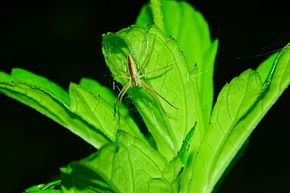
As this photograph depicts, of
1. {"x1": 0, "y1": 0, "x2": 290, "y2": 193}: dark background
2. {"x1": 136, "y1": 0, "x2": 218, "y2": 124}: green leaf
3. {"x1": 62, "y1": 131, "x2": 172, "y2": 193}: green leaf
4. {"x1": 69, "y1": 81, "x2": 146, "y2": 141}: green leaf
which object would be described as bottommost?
{"x1": 62, "y1": 131, "x2": 172, "y2": 193}: green leaf

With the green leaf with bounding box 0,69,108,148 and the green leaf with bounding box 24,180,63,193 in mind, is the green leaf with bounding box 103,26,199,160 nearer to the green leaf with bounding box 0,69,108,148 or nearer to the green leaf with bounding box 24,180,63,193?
the green leaf with bounding box 0,69,108,148

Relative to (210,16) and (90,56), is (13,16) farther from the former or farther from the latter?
(210,16)

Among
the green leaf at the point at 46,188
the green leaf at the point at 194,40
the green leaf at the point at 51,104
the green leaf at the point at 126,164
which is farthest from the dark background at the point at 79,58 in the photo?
the green leaf at the point at 126,164

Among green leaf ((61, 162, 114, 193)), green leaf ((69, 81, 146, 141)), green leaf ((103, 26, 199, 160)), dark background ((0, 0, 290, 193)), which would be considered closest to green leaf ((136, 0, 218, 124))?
green leaf ((103, 26, 199, 160))

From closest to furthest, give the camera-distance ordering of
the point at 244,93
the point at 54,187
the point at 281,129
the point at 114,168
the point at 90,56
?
the point at 114,168 → the point at 244,93 → the point at 54,187 → the point at 281,129 → the point at 90,56

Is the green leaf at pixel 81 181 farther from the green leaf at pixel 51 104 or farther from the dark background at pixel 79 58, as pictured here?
the dark background at pixel 79 58

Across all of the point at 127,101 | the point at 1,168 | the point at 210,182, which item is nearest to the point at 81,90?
the point at 127,101
